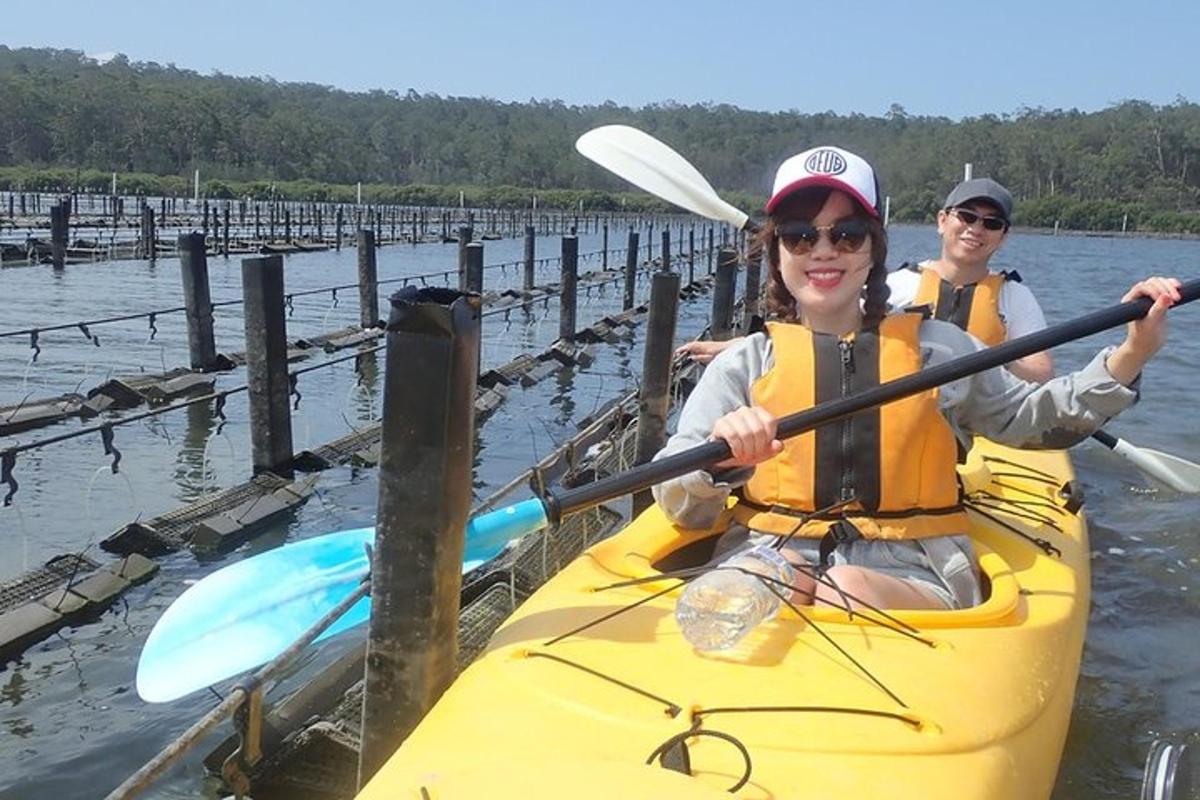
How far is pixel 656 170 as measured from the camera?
504 cm

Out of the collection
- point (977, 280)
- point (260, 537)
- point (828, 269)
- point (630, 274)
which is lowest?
point (260, 537)

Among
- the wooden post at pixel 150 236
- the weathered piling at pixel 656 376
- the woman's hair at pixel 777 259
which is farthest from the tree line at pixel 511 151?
the woman's hair at pixel 777 259

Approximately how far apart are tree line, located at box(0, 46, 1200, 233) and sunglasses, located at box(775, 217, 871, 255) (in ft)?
214

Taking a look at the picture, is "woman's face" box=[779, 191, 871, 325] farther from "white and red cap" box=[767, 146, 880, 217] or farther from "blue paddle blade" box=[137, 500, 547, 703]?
"blue paddle blade" box=[137, 500, 547, 703]

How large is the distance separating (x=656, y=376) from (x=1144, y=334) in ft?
16.5

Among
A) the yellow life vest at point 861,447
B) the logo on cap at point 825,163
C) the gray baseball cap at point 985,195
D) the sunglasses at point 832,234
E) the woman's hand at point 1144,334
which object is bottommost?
the yellow life vest at point 861,447

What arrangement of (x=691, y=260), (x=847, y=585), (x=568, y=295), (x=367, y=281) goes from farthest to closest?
1. (x=691, y=260)
2. (x=367, y=281)
3. (x=568, y=295)
4. (x=847, y=585)

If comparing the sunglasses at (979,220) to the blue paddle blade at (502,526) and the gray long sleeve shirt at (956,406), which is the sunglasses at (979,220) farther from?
the blue paddle blade at (502,526)

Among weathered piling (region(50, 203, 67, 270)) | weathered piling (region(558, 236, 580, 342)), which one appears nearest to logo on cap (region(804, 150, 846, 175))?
weathered piling (region(558, 236, 580, 342))

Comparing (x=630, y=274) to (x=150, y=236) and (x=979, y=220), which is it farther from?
(x=979, y=220)

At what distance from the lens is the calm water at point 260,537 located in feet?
15.3

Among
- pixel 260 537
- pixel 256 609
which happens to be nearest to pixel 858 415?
pixel 256 609

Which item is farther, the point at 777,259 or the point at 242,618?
the point at 242,618

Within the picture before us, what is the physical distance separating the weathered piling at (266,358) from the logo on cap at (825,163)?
6154mm
